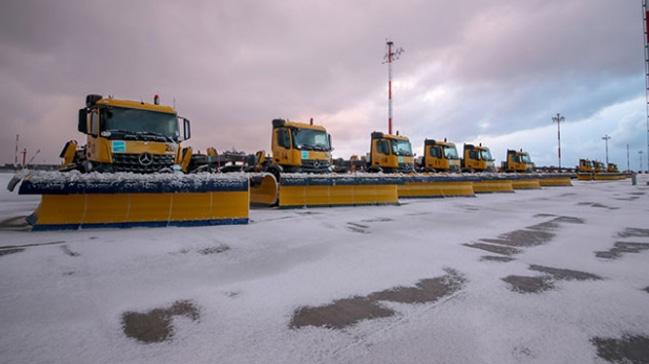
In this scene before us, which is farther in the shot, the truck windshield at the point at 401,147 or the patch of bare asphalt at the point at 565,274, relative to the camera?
the truck windshield at the point at 401,147

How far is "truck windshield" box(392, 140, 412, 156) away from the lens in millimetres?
15823

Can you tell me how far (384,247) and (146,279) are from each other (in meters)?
3.00

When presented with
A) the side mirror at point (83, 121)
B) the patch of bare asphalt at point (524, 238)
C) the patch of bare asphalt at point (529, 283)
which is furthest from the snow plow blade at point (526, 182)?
the side mirror at point (83, 121)

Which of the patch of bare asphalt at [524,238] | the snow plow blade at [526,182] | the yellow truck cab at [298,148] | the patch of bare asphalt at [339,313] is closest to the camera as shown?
the patch of bare asphalt at [339,313]

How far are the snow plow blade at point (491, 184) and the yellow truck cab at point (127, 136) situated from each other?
15222 mm

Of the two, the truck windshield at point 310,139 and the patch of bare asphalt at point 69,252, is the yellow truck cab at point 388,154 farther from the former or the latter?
the patch of bare asphalt at point 69,252

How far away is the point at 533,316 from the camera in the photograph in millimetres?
2277

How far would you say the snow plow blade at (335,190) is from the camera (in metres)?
9.30

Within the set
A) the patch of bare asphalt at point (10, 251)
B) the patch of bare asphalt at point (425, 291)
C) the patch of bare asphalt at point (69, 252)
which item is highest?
the patch of bare asphalt at point (10, 251)

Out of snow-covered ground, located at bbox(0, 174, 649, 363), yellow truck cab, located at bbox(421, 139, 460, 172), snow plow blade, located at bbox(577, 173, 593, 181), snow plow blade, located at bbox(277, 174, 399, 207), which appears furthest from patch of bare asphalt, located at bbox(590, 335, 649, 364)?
snow plow blade, located at bbox(577, 173, 593, 181)

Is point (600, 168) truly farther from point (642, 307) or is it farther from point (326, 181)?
point (642, 307)

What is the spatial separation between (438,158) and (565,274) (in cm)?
1710

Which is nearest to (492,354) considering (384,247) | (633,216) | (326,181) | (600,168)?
(384,247)

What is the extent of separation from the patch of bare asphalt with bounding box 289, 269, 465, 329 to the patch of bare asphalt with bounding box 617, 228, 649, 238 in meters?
4.66
